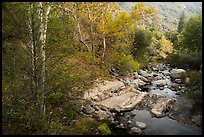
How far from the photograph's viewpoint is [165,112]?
1639 centimetres

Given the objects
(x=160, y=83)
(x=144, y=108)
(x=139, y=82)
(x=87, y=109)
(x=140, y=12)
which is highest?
(x=140, y=12)

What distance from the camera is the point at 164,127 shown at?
14.4 metres

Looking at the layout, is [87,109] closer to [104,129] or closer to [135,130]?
[104,129]

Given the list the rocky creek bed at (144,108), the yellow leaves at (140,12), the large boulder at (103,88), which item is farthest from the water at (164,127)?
the yellow leaves at (140,12)

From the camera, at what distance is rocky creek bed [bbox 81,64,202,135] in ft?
46.9

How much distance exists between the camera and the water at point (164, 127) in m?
13.8

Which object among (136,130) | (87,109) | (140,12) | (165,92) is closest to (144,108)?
(136,130)

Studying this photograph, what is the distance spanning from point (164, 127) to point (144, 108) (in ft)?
9.05

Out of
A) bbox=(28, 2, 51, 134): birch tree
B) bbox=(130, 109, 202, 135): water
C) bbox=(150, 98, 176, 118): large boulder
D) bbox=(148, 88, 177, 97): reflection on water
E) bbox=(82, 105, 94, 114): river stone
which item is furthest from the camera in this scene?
bbox=(148, 88, 177, 97): reflection on water

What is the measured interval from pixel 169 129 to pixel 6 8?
9804 millimetres

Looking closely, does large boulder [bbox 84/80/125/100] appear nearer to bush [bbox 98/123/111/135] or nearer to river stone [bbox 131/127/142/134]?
bush [bbox 98/123/111/135]

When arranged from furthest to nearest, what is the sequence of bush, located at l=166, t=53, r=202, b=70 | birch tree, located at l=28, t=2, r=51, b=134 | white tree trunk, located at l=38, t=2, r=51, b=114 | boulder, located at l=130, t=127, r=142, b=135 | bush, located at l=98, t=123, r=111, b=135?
bush, located at l=166, t=53, r=202, b=70
boulder, located at l=130, t=127, r=142, b=135
bush, located at l=98, t=123, r=111, b=135
white tree trunk, located at l=38, t=2, r=51, b=114
birch tree, located at l=28, t=2, r=51, b=134

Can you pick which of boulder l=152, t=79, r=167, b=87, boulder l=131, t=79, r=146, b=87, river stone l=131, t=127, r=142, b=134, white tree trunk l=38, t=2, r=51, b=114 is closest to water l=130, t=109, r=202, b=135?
river stone l=131, t=127, r=142, b=134

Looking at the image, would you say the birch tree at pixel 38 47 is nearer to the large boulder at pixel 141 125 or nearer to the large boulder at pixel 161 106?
the large boulder at pixel 141 125
